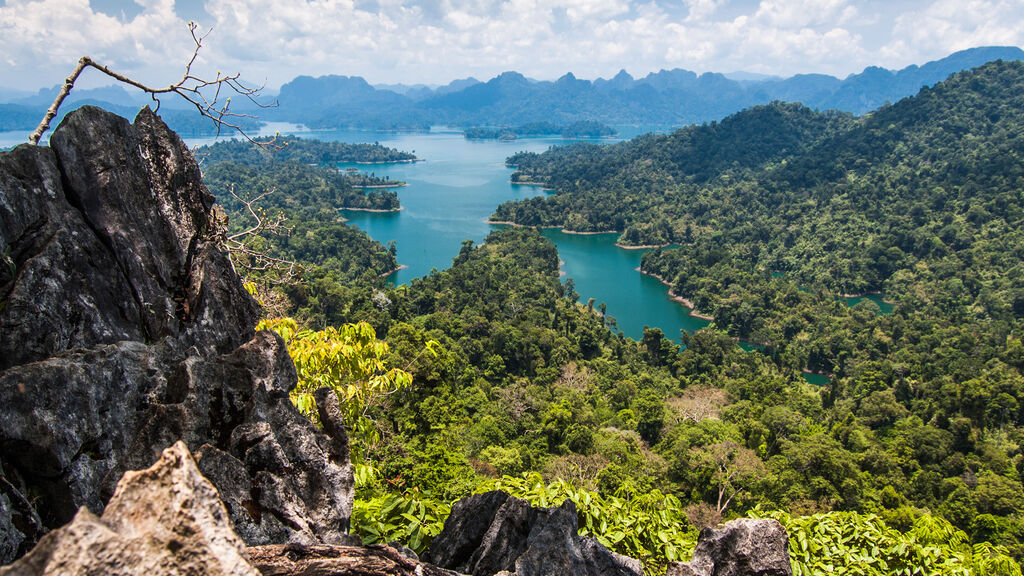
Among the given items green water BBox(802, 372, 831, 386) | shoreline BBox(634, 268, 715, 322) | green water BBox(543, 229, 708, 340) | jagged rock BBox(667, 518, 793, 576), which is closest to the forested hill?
green water BBox(543, 229, 708, 340)

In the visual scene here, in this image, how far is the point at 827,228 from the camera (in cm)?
5962

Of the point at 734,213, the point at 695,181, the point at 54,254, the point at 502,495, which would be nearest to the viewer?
the point at 54,254

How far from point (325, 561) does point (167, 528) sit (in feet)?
3.24

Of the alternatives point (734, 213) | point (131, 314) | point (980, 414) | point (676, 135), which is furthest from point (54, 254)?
point (676, 135)

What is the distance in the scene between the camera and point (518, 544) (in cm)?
329

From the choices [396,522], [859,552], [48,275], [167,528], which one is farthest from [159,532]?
[859,552]

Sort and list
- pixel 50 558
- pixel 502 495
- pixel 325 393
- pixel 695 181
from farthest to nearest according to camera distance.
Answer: pixel 695 181 < pixel 325 393 < pixel 502 495 < pixel 50 558

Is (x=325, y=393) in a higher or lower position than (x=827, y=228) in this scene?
higher

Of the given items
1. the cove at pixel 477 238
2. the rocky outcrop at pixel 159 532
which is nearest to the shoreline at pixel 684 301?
the cove at pixel 477 238

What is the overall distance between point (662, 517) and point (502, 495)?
1352 millimetres

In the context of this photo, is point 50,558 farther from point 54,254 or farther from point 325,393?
point 325,393

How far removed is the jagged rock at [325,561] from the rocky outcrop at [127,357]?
0.47 m

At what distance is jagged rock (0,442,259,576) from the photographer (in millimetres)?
1304

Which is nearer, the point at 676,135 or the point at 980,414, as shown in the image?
the point at 980,414
